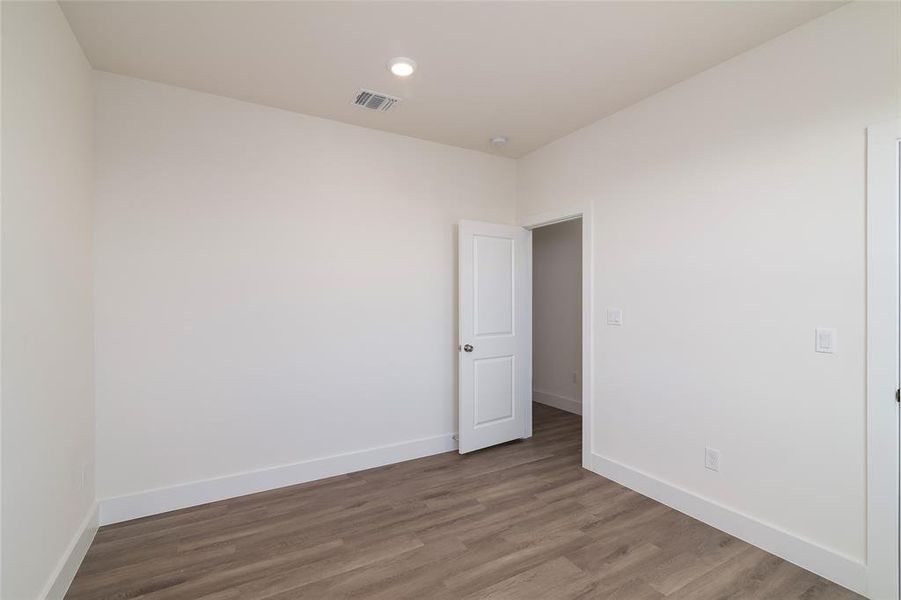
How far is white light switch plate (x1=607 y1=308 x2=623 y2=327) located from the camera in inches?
126

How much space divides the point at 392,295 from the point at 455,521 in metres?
1.82

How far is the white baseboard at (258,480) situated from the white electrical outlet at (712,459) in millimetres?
2055

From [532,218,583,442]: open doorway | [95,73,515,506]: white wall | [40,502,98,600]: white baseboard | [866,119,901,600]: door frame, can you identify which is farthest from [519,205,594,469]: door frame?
[40,502,98,600]: white baseboard

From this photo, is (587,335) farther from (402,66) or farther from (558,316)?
(402,66)

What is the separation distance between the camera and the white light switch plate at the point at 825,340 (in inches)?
82.4

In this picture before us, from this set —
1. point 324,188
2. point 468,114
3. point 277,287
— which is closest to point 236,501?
point 277,287

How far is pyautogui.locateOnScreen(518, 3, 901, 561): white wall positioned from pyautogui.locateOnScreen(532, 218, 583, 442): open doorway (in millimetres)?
1886

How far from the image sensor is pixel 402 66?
2.51 metres

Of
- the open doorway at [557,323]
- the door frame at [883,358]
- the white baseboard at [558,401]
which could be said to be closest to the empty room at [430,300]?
the door frame at [883,358]

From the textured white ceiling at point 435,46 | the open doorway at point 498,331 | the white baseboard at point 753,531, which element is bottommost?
the white baseboard at point 753,531

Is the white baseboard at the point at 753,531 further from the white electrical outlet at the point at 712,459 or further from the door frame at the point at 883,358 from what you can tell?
the white electrical outlet at the point at 712,459

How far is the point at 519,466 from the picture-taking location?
11.5 ft

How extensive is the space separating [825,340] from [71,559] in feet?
12.9

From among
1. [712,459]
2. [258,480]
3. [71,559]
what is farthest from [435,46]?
[71,559]
